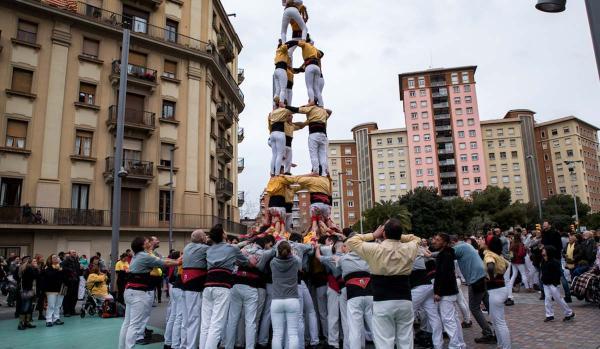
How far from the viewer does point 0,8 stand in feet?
81.1

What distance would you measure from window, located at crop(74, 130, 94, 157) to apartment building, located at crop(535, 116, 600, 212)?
276 feet

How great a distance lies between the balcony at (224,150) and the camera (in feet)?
111

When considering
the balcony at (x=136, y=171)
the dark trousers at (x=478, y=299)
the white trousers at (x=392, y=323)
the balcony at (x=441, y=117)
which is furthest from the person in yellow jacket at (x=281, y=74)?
the balcony at (x=441, y=117)

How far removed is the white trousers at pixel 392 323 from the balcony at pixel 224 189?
2826cm

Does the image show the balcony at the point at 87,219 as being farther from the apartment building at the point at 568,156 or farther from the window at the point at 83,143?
the apartment building at the point at 568,156

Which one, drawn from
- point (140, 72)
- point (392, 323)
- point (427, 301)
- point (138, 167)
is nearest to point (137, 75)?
point (140, 72)

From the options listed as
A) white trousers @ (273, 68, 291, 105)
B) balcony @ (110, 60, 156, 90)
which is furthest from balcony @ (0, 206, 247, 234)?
white trousers @ (273, 68, 291, 105)

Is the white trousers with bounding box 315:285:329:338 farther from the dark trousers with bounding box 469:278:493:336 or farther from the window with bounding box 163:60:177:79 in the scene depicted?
the window with bounding box 163:60:177:79

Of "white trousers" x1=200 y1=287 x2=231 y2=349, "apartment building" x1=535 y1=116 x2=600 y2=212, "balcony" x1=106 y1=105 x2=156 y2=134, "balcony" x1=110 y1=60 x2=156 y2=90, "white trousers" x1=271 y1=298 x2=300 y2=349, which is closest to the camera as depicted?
"white trousers" x1=271 y1=298 x2=300 y2=349

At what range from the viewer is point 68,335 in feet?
34.0

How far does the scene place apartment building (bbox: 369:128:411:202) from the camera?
8425 centimetres

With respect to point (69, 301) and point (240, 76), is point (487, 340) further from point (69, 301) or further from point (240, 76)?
point (240, 76)

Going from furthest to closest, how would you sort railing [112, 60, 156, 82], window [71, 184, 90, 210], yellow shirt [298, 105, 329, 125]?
railing [112, 60, 156, 82]
window [71, 184, 90, 210]
yellow shirt [298, 105, 329, 125]

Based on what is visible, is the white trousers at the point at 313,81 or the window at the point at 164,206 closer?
the white trousers at the point at 313,81
